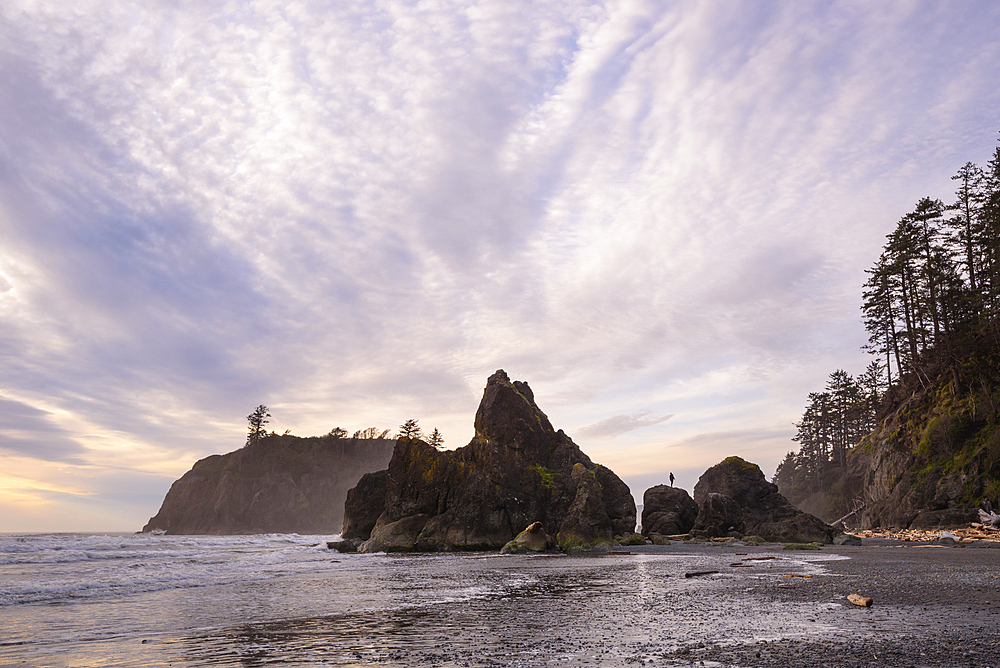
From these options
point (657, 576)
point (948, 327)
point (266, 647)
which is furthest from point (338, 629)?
point (948, 327)

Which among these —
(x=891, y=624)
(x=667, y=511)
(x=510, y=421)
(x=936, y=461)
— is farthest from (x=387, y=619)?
(x=667, y=511)

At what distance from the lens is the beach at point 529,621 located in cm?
826

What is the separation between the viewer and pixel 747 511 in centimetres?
5725

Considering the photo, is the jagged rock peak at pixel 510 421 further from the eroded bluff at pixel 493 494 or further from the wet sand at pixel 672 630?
the wet sand at pixel 672 630

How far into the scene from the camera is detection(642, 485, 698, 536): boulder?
197ft

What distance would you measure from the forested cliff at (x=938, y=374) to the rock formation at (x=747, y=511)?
7.84 meters

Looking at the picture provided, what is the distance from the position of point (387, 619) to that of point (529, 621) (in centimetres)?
323

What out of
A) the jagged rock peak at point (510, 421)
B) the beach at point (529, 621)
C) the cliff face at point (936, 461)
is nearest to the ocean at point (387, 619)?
the beach at point (529, 621)

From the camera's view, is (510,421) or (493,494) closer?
(493,494)

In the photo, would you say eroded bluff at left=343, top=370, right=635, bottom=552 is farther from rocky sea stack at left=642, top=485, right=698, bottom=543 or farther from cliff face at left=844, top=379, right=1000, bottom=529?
cliff face at left=844, top=379, right=1000, bottom=529

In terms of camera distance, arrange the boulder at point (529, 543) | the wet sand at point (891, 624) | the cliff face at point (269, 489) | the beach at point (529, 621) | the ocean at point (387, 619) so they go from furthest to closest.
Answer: the cliff face at point (269, 489) < the boulder at point (529, 543) < the ocean at point (387, 619) < the beach at point (529, 621) < the wet sand at point (891, 624)

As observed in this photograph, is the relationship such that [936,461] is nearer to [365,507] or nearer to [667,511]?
[667,511]

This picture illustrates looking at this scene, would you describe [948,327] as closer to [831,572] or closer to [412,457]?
[831,572]

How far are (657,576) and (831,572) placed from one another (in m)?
6.23
